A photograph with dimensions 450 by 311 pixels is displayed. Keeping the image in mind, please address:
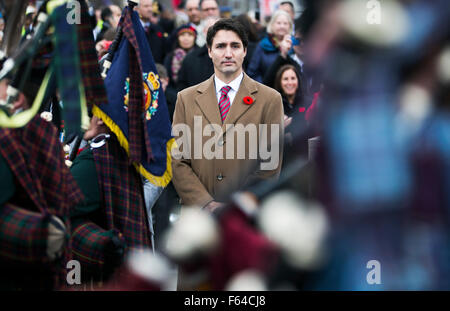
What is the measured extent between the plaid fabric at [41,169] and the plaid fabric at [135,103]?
48 centimetres

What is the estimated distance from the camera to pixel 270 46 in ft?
22.0

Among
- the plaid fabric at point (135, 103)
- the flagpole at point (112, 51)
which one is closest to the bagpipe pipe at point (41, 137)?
the plaid fabric at point (135, 103)

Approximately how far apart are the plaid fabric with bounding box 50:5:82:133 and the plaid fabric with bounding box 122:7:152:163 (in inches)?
21.7

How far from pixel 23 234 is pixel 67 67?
75 centimetres

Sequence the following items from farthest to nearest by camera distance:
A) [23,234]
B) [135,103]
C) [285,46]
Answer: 1. [285,46]
2. [135,103]
3. [23,234]

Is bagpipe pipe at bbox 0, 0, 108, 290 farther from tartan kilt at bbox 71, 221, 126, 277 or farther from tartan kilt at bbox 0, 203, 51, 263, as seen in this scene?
tartan kilt at bbox 71, 221, 126, 277

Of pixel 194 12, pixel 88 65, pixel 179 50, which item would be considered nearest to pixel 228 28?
pixel 88 65

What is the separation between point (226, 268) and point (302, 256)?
0.21m

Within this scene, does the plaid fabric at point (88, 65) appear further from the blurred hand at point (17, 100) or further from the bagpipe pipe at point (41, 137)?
the blurred hand at point (17, 100)

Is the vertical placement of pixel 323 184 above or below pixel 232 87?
below

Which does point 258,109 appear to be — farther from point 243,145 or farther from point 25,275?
point 25,275

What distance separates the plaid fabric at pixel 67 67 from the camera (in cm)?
283

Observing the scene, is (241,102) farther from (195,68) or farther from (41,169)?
(195,68)

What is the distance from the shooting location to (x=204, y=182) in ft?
13.0
